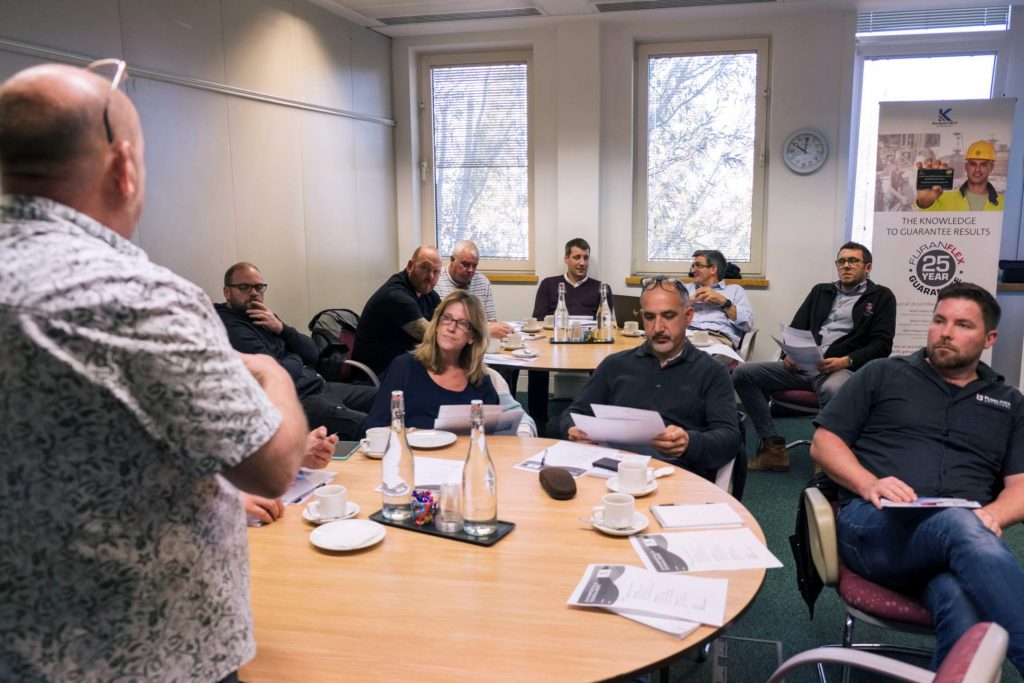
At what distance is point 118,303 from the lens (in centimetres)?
84

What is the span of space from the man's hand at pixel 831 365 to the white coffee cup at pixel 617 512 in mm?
3077

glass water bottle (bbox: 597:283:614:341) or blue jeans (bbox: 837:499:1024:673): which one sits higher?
glass water bottle (bbox: 597:283:614:341)

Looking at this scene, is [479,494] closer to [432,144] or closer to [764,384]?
[764,384]

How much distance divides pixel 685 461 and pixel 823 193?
3.96m

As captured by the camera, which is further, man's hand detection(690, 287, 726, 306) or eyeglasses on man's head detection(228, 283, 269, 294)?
man's hand detection(690, 287, 726, 306)

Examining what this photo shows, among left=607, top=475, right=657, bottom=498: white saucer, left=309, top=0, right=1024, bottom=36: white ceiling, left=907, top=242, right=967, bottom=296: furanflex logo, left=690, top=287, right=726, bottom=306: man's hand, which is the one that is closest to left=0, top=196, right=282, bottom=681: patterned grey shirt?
left=607, top=475, right=657, bottom=498: white saucer

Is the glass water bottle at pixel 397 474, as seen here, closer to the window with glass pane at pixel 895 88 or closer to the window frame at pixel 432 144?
the window frame at pixel 432 144

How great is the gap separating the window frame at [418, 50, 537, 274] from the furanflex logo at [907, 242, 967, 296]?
2852mm

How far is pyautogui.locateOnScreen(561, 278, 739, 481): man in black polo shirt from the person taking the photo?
8.25 feet

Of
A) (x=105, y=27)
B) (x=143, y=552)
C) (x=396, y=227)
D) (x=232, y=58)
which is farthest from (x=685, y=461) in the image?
(x=396, y=227)

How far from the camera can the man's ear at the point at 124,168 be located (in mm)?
896

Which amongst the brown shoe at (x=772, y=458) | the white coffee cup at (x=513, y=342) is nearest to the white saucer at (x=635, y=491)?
the white coffee cup at (x=513, y=342)

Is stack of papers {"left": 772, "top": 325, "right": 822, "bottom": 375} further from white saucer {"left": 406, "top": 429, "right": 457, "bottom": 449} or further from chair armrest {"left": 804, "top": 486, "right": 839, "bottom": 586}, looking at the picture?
white saucer {"left": 406, "top": 429, "right": 457, "bottom": 449}

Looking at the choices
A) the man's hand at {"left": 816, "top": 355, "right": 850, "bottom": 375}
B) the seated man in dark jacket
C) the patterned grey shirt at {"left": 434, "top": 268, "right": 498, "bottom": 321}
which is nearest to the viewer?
the seated man in dark jacket
